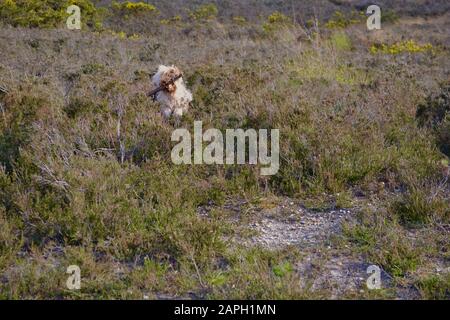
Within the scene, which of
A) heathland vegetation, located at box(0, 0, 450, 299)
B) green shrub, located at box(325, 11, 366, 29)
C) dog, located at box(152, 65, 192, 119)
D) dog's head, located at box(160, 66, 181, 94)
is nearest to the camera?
heathland vegetation, located at box(0, 0, 450, 299)

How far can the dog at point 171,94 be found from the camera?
6402 mm

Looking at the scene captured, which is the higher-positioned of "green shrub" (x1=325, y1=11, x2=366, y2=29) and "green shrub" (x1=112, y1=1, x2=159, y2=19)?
"green shrub" (x1=112, y1=1, x2=159, y2=19)

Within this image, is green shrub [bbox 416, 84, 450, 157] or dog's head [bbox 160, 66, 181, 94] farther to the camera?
dog's head [bbox 160, 66, 181, 94]

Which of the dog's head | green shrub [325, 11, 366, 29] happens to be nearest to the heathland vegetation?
the dog's head

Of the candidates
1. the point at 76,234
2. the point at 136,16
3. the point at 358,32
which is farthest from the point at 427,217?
the point at 136,16

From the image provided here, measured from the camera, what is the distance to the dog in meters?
6.40

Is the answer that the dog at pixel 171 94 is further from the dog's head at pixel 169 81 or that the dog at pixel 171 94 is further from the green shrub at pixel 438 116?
the green shrub at pixel 438 116

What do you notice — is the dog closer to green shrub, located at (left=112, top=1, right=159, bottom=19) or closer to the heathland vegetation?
the heathland vegetation

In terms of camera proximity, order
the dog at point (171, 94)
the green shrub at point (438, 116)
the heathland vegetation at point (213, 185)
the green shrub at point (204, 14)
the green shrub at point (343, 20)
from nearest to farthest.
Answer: the heathland vegetation at point (213, 185), the green shrub at point (438, 116), the dog at point (171, 94), the green shrub at point (343, 20), the green shrub at point (204, 14)

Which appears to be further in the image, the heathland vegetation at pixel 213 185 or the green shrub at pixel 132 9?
the green shrub at pixel 132 9

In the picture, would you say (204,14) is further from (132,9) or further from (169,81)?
(169,81)

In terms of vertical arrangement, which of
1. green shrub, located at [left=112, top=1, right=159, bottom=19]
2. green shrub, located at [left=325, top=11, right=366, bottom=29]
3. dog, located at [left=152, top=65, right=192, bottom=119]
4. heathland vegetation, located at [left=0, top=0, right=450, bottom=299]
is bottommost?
heathland vegetation, located at [left=0, top=0, right=450, bottom=299]

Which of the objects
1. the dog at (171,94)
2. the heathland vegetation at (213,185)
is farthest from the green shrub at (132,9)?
the dog at (171,94)

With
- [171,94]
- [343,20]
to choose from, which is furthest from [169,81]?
[343,20]
